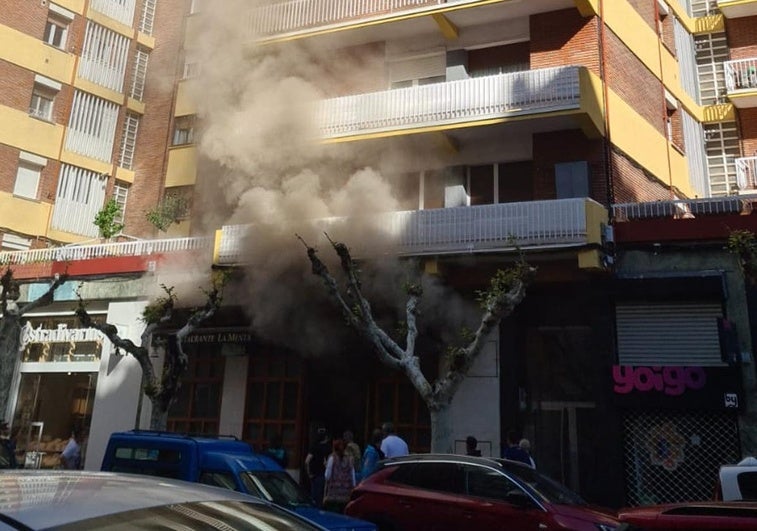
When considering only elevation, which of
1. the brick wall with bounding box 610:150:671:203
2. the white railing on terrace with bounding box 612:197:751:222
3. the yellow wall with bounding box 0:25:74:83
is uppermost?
the yellow wall with bounding box 0:25:74:83

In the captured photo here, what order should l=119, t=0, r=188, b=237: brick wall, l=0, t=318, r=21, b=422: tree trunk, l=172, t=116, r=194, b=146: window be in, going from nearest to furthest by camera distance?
l=0, t=318, r=21, b=422: tree trunk, l=172, t=116, r=194, b=146: window, l=119, t=0, r=188, b=237: brick wall

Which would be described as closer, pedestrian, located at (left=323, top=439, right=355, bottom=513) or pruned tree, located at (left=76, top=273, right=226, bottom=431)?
pedestrian, located at (left=323, top=439, right=355, bottom=513)

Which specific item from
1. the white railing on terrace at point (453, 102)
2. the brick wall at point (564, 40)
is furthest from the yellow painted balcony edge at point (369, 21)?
the white railing on terrace at point (453, 102)

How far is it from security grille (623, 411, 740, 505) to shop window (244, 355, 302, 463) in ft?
20.7

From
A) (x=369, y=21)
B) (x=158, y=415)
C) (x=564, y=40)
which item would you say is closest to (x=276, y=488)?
(x=158, y=415)

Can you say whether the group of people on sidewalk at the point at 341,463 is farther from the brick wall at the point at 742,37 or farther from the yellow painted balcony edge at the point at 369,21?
the brick wall at the point at 742,37

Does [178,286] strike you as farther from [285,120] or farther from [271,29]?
[271,29]

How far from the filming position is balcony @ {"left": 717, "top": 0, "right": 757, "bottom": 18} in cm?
1684

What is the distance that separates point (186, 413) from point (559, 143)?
9.64 m

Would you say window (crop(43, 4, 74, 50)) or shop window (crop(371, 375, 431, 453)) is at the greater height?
window (crop(43, 4, 74, 50))

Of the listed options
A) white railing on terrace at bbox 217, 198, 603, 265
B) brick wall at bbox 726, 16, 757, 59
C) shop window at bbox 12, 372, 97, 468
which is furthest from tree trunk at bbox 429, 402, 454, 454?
brick wall at bbox 726, 16, 757, 59

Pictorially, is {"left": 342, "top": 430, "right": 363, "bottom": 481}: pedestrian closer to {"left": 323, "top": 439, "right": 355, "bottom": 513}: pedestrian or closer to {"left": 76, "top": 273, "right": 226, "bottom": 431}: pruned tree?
{"left": 323, "top": 439, "right": 355, "bottom": 513}: pedestrian

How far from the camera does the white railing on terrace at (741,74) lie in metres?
16.2

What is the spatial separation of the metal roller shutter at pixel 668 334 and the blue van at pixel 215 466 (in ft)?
23.4
